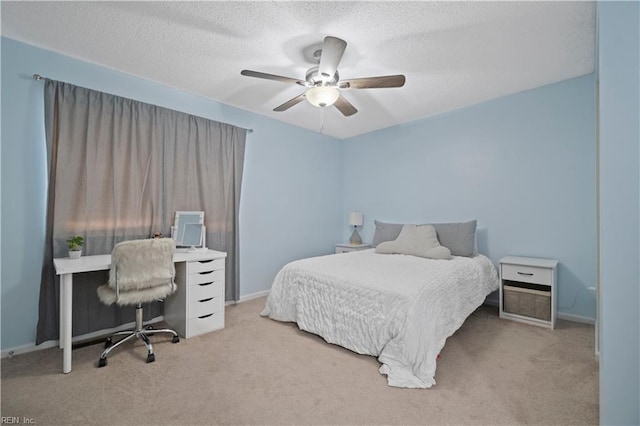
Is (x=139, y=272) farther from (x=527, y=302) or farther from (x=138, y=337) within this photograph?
(x=527, y=302)

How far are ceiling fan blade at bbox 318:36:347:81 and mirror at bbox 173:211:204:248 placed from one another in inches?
78.4

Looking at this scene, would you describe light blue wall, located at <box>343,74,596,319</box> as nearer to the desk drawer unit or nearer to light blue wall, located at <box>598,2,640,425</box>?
light blue wall, located at <box>598,2,640,425</box>

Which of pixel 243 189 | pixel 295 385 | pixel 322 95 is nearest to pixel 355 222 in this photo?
pixel 243 189

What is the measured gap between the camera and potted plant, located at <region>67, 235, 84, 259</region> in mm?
2311

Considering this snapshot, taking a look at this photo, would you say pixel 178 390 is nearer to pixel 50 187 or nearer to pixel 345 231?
pixel 50 187

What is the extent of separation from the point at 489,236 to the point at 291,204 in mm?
2670

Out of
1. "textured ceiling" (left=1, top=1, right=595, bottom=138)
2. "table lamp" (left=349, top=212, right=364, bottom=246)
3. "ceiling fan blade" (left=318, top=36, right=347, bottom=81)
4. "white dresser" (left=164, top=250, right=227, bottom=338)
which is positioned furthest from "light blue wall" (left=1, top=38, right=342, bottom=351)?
"ceiling fan blade" (left=318, top=36, right=347, bottom=81)

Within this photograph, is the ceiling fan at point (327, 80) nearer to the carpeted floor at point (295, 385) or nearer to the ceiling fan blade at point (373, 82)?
the ceiling fan blade at point (373, 82)

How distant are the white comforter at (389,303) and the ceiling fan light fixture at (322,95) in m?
1.48

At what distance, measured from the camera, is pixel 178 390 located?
1.81 meters

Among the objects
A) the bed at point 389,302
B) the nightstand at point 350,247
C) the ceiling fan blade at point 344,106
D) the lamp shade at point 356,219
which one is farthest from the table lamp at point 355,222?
the ceiling fan blade at point 344,106

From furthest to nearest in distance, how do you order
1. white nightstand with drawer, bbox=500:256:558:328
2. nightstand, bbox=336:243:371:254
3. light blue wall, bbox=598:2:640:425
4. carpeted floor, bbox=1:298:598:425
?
nightstand, bbox=336:243:371:254, white nightstand with drawer, bbox=500:256:558:328, carpeted floor, bbox=1:298:598:425, light blue wall, bbox=598:2:640:425

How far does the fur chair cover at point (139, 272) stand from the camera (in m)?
2.12

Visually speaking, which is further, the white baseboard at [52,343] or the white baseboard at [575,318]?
the white baseboard at [575,318]
